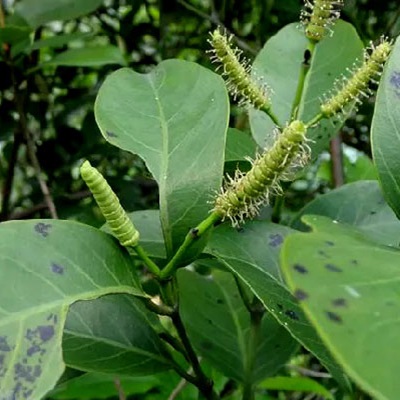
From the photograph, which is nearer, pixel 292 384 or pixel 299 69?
pixel 299 69

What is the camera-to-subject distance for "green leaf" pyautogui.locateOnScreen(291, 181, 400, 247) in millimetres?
707

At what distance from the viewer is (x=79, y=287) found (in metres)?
0.52

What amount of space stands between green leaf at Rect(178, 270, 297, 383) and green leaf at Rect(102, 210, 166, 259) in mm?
201

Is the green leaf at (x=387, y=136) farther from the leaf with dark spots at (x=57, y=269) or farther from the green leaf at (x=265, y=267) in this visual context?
the leaf with dark spots at (x=57, y=269)

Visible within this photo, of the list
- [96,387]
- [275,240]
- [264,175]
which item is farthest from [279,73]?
[96,387]

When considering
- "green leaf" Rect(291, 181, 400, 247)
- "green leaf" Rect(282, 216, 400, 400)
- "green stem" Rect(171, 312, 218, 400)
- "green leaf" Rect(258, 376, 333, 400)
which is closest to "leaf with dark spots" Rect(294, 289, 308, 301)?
"green leaf" Rect(282, 216, 400, 400)

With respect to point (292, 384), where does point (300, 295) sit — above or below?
above

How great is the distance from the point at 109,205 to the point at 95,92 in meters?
0.90

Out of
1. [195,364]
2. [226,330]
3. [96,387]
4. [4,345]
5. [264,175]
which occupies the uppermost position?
[264,175]

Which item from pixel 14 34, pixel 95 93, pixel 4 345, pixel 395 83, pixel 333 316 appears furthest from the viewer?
pixel 95 93

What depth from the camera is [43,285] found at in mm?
500

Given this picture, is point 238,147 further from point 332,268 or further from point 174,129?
point 332,268

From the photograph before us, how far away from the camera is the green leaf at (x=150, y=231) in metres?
0.64

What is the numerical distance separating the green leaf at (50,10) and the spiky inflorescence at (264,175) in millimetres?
570
